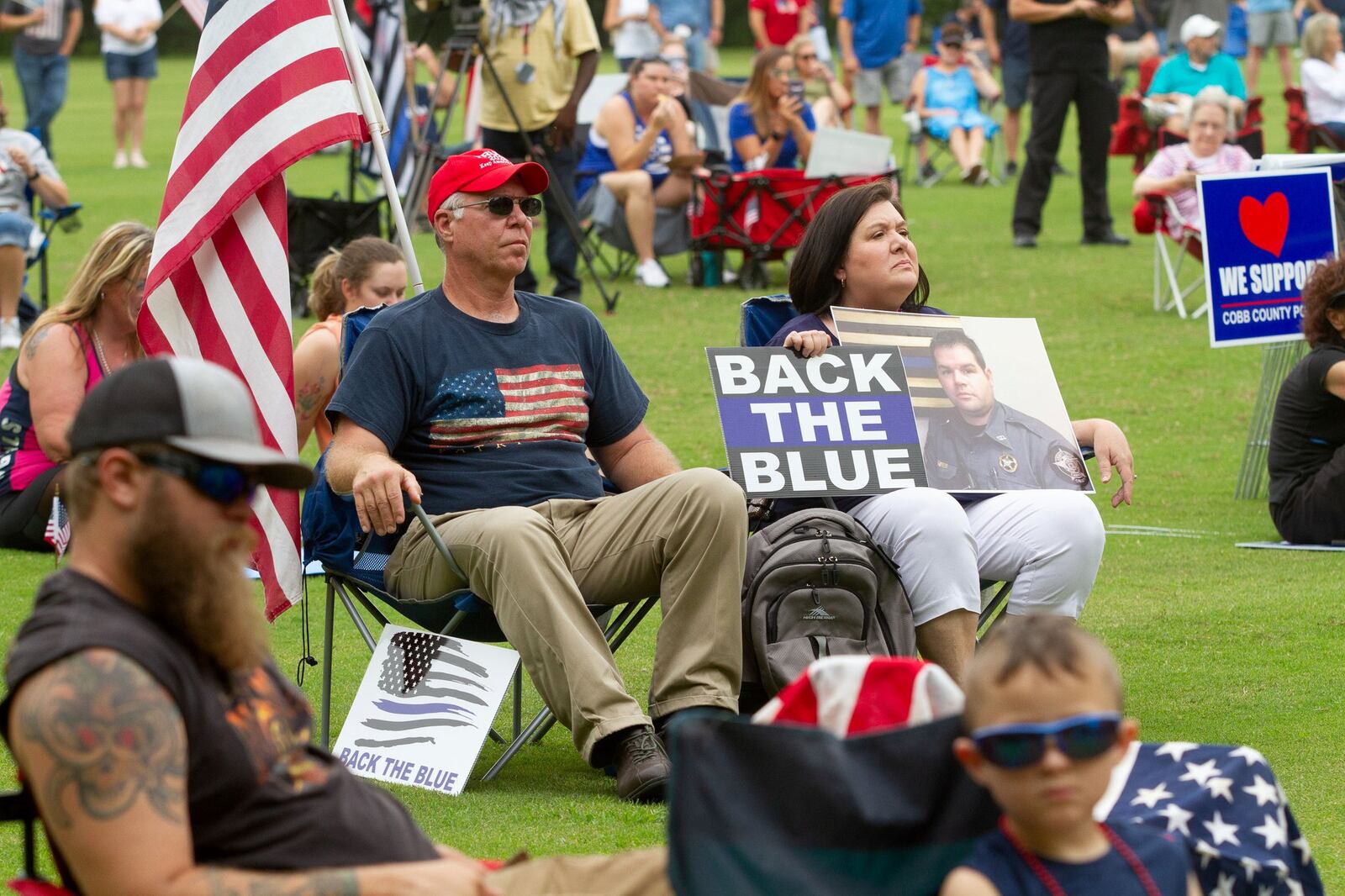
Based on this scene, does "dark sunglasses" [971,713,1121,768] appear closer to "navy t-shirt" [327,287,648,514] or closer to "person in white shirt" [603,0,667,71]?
"navy t-shirt" [327,287,648,514]

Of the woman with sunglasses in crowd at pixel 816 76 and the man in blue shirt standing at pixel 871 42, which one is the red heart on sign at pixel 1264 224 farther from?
the man in blue shirt standing at pixel 871 42

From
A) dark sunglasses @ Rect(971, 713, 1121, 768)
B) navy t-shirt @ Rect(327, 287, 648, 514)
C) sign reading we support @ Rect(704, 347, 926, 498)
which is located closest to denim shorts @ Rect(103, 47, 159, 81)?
navy t-shirt @ Rect(327, 287, 648, 514)

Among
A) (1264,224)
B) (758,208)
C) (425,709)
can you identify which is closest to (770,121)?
(758,208)

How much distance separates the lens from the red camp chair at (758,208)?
1314cm

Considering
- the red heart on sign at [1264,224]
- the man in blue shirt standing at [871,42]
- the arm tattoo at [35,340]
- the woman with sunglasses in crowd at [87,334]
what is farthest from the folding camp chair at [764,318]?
the man in blue shirt standing at [871,42]

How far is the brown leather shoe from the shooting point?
440 cm

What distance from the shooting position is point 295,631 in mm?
6391

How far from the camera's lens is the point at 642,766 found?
440 cm

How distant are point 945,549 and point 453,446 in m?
1.28

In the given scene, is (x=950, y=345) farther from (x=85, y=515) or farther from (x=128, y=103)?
(x=128, y=103)

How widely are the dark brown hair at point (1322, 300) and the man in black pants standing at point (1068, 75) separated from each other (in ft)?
23.1

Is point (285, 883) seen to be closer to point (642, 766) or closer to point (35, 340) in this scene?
point (642, 766)

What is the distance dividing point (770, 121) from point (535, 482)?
962 cm

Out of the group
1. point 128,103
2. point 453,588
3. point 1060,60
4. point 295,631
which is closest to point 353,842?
point 453,588
